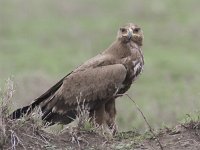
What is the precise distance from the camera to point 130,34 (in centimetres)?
859

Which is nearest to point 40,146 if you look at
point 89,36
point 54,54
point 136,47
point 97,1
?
point 136,47

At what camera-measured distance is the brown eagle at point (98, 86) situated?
8.23 m

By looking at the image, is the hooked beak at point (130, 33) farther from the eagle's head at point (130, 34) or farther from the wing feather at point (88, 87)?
the wing feather at point (88, 87)

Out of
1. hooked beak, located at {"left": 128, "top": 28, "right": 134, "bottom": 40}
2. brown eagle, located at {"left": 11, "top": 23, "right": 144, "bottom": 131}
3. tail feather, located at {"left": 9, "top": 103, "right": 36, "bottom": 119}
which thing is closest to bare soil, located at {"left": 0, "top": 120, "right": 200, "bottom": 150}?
tail feather, located at {"left": 9, "top": 103, "right": 36, "bottom": 119}

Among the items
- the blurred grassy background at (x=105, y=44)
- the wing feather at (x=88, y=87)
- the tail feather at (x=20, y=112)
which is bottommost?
the tail feather at (x=20, y=112)

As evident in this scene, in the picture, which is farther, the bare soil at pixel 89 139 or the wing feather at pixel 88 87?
the wing feather at pixel 88 87

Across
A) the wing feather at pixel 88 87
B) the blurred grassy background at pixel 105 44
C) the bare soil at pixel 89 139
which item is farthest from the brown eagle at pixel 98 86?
the blurred grassy background at pixel 105 44

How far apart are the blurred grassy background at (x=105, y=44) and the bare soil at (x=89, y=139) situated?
381cm

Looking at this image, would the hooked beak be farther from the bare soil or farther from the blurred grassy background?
the blurred grassy background

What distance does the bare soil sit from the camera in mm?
7070

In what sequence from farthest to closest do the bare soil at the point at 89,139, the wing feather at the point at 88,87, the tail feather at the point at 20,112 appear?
the wing feather at the point at 88,87 → the tail feather at the point at 20,112 → the bare soil at the point at 89,139

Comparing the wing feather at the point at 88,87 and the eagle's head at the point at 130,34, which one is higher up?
the eagle's head at the point at 130,34

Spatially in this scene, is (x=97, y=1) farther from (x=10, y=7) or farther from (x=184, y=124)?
(x=184, y=124)

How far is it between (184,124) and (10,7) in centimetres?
1511
